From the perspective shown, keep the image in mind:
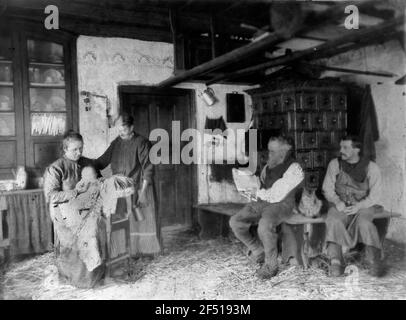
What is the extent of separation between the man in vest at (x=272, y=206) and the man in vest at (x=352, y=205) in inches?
17.1

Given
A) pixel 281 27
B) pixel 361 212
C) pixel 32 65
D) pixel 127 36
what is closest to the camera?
pixel 281 27

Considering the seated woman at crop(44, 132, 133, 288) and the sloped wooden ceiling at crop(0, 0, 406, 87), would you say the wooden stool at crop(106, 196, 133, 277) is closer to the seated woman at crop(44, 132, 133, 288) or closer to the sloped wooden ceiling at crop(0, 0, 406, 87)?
the seated woman at crop(44, 132, 133, 288)

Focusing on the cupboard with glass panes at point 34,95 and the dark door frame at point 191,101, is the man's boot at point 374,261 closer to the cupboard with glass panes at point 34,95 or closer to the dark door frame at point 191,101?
the dark door frame at point 191,101

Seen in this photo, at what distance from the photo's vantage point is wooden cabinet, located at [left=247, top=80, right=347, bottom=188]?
17.4 feet

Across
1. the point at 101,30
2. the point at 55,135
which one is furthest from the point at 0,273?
the point at 101,30

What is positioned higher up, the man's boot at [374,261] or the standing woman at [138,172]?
the standing woman at [138,172]

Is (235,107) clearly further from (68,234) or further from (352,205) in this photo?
(68,234)

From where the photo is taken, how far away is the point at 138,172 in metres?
4.69

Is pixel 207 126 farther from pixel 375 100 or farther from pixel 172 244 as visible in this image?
pixel 375 100

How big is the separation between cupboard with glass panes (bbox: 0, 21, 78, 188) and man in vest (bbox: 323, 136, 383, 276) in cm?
349

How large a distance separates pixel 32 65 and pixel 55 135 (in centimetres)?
96

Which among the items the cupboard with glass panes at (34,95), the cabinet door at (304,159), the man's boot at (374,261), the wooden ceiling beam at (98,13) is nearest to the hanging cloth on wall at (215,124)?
the cabinet door at (304,159)

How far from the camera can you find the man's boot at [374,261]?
3943 mm
